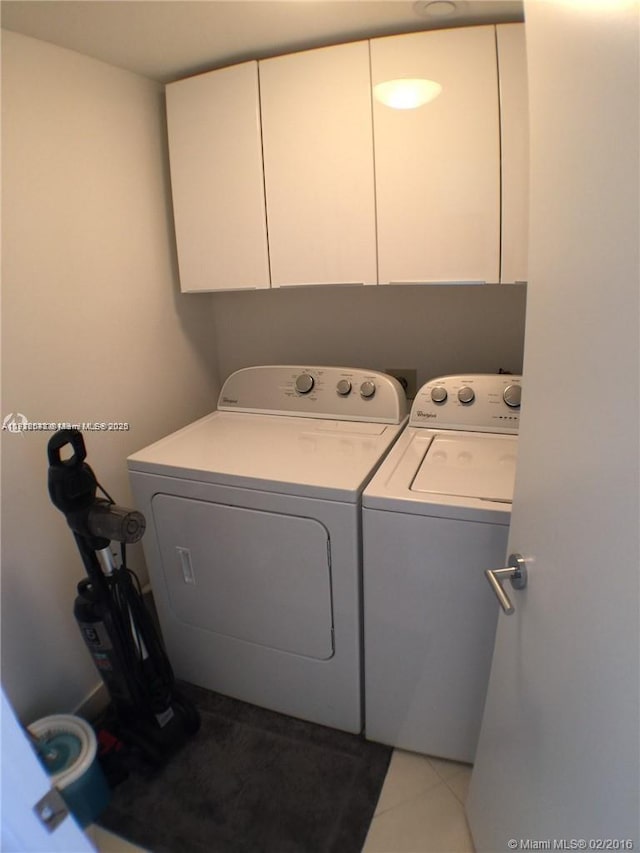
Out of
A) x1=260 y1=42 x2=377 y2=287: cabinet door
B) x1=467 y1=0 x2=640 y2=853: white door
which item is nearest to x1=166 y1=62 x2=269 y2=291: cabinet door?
x1=260 y1=42 x2=377 y2=287: cabinet door

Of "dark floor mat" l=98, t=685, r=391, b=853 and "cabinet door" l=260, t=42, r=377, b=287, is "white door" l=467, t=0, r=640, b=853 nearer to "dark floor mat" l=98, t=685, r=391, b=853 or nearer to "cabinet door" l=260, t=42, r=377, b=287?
"dark floor mat" l=98, t=685, r=391, b=853

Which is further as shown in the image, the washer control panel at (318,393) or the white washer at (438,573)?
the washer control panel at (318,393)

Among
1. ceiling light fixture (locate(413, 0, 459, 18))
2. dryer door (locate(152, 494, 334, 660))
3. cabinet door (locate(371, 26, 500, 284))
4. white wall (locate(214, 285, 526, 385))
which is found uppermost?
ceiling light fixture (locate(413, 0, 459, 18))

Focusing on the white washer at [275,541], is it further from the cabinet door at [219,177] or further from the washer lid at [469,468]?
the cabinet door at [219,177]

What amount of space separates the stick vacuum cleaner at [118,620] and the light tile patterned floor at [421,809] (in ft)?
2.28

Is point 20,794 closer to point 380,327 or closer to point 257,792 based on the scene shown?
point 257,792

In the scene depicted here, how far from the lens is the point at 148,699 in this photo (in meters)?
1.54

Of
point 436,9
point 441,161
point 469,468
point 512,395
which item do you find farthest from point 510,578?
point 436,9

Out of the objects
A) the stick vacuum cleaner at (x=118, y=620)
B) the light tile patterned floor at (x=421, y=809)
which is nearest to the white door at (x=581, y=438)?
the light tile patterned floor at (x=421, y=809)

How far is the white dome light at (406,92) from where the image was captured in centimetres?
141

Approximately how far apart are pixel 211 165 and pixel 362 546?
4.70 feet

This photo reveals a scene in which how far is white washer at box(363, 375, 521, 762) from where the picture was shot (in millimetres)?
1236

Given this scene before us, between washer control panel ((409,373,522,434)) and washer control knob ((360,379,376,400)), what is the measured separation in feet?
0.56

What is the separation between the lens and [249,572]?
151cm
